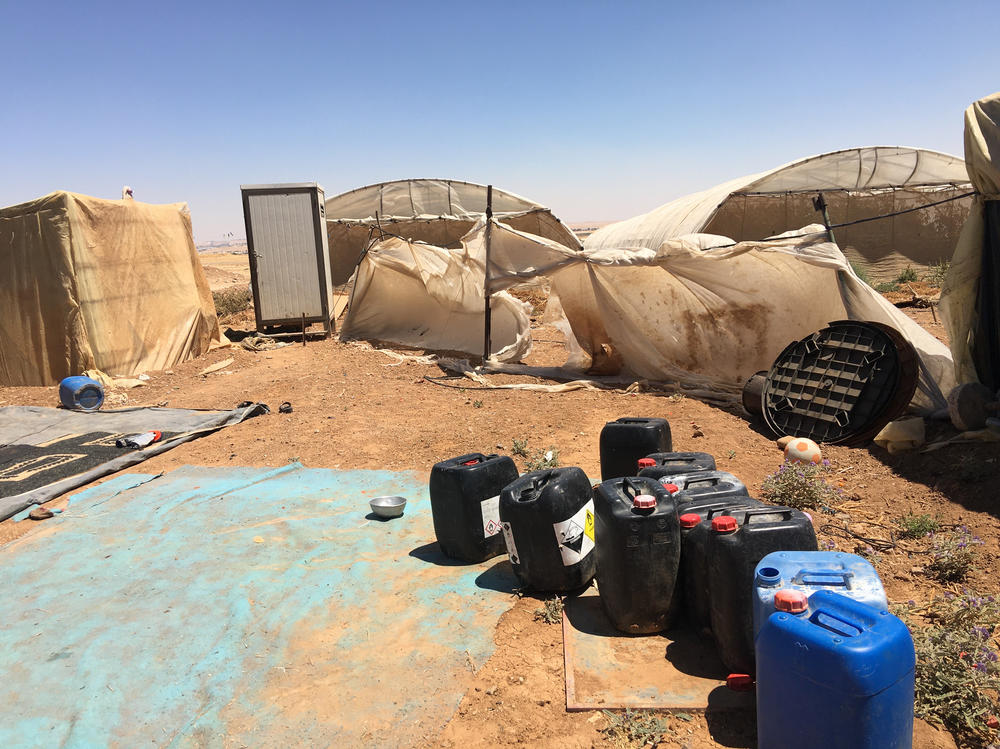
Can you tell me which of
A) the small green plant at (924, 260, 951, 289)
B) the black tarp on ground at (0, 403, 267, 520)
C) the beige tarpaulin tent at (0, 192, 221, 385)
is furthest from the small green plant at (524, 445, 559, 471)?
the small green plant at (924, 260, 951, 289)

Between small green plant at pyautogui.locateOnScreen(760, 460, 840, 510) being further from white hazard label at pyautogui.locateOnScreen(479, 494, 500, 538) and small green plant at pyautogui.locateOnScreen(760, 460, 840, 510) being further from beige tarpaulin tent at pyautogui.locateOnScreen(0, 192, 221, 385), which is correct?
beige tarpaulin tent at pyautogui.locateOnScreen(0, 192, 221, 385)

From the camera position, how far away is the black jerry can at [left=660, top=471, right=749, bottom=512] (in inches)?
132

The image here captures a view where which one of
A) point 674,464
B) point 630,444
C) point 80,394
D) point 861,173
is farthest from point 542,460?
point 861,173

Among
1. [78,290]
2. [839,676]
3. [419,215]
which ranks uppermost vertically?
[419,215]

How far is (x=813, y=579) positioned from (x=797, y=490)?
239cm

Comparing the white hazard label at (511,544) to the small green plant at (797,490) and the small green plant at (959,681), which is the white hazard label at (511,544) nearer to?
the small green plant at (959,681)

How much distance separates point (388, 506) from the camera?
15.4 feet

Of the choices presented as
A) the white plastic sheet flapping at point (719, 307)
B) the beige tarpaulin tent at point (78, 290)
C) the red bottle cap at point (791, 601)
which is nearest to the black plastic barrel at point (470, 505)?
the red bottle cap at point (791, 601)

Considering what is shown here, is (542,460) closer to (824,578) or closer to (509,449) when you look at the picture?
(509,449)

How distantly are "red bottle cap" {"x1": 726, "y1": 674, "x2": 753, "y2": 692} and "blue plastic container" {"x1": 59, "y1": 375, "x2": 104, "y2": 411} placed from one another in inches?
314

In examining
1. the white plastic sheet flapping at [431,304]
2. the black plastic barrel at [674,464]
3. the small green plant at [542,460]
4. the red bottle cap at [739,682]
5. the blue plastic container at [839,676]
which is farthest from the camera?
the white plastic sheet flapping at [431,304]

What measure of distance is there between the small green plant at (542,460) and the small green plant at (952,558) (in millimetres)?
2475

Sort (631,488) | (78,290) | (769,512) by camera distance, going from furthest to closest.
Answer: (78,290) → (631,488) → (769,512)

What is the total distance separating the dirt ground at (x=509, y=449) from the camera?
2.75 m
